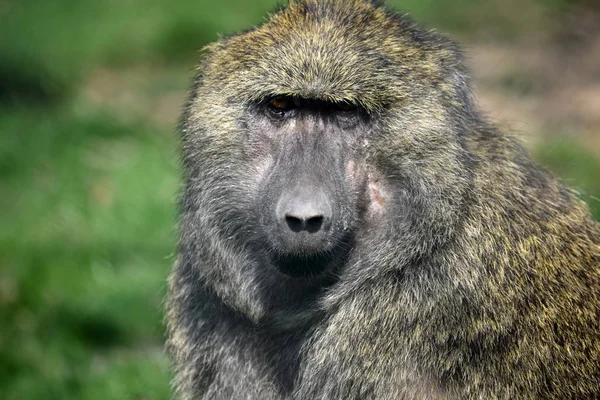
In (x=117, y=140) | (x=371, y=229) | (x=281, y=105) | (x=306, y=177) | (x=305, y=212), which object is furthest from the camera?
(x=117, y=140)

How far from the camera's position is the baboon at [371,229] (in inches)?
151

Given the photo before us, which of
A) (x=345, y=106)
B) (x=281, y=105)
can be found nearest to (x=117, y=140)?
(x=281, y=105)

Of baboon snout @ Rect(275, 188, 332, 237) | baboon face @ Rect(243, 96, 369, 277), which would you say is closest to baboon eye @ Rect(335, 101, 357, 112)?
baboon face @ Rect(243, 96, 369, 277)

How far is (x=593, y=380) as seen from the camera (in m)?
3.96

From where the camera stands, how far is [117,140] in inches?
384

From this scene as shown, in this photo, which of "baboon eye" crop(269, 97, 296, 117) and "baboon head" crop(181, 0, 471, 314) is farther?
"baboon eye" crop(269, 97, 296, 117)

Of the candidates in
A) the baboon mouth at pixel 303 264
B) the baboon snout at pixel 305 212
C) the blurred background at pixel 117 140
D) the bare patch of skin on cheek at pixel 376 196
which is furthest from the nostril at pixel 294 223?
the blurred background at pixel 117 140

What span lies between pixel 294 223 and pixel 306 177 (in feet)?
0.64

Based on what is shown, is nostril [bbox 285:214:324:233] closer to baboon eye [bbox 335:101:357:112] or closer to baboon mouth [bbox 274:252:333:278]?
baboon mouth [bbox 274:252:333:278]

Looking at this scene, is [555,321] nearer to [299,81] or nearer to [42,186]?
[299,81]

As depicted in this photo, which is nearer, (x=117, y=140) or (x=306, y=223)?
(x=306, y=223)

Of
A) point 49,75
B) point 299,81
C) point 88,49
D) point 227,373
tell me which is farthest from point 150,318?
point 88,49

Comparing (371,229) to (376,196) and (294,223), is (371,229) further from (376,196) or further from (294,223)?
(294,223)

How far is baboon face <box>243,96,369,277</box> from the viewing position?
12.2ft
